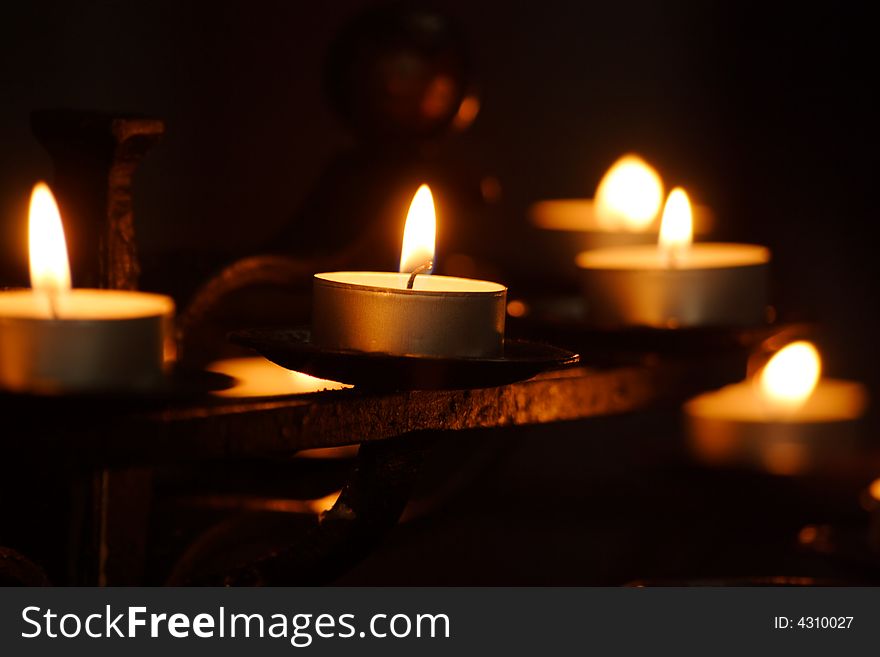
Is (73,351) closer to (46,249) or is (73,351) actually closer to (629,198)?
(46,249)

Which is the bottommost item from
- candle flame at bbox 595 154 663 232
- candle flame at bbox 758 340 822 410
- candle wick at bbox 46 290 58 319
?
candle flame at bbox 758 340 822 410

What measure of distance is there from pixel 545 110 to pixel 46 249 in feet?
3.37

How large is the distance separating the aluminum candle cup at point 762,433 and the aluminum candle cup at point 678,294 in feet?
1.63

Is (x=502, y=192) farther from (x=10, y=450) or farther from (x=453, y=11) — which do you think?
(x=10, y=450)

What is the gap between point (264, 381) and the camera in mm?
Result: 567

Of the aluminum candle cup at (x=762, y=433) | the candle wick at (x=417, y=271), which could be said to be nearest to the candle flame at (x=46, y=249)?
the candle wick at (x=417, y=271)

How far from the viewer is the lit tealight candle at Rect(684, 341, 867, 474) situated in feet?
3.80

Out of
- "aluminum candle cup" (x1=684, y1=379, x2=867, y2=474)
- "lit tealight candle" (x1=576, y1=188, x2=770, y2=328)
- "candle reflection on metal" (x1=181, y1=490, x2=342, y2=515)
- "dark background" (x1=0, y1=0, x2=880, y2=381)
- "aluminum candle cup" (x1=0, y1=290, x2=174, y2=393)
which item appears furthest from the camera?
"aluminum candle cup" (x1=684, y1=379, x2=867, y2=474)

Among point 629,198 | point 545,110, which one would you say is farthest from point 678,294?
point 545,110

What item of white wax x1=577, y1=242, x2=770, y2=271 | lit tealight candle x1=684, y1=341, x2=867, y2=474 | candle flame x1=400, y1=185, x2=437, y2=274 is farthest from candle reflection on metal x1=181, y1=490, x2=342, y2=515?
lit tealight candle x1=684, y1=341, x2=867, y2=474

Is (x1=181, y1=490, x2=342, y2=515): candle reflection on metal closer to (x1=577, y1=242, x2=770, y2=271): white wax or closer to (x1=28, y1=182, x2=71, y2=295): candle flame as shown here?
(x1=577, y1=242, x2=770, y2=271): white wax

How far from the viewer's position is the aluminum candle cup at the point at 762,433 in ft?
3.79

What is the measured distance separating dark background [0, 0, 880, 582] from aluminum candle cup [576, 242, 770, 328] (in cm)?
30

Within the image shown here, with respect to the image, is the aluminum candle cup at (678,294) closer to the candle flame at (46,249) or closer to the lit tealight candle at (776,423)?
the candle flame at (46,249)
